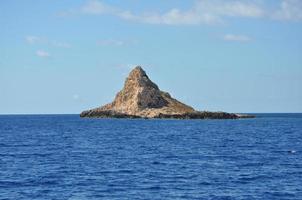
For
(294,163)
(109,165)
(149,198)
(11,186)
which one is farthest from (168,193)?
(294,163)

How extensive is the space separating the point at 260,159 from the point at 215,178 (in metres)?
20.5

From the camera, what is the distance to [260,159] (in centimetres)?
7325

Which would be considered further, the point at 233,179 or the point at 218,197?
the point at 233,179

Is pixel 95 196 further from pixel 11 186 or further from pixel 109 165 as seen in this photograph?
pixel 109 165

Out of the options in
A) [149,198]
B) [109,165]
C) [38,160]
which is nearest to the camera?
[149,198]

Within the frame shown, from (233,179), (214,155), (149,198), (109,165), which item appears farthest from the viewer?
(214,155)

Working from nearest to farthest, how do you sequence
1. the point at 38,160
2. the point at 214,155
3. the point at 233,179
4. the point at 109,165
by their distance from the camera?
the point at 233,179 < the point at 109,165 < the point at 38,160 < the point at 214,155

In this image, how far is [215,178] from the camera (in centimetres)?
5453

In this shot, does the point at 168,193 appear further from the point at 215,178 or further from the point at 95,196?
the point at 215,178

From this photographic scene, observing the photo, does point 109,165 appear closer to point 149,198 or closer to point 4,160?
point 4,160

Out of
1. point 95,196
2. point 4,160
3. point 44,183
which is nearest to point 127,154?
point 4,160

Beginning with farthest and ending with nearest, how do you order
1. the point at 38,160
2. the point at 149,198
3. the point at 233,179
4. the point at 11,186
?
the point at 38,160
the point at 233,179
the point at 11,186
the point at 149,198

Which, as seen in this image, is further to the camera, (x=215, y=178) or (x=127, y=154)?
(x=127, y=154)

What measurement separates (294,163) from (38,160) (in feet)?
109
